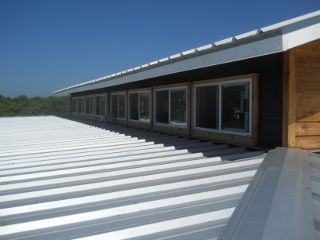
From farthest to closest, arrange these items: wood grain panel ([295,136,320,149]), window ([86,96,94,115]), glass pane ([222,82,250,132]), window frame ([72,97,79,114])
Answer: window frame ([72,97,79,114]) < window ([86,96,94,115]) < glass pane ([222,82,250,132]) < wood grain panel ([295,136,320,149])

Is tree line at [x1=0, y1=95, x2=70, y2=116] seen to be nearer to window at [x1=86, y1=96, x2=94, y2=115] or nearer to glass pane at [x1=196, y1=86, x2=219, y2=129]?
window at [x1=86, y1=96, x2=94, y2=115]

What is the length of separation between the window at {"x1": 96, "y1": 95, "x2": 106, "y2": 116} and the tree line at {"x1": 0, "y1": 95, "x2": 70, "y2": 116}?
14241 millimetres

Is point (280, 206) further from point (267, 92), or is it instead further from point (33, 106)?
point (33, 106)

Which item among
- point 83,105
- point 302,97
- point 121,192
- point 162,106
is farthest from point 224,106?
point 83,105

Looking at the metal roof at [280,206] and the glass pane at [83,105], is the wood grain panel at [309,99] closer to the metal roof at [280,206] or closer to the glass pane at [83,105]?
the metal roof at [280,206]

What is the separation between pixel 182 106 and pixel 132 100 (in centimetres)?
292

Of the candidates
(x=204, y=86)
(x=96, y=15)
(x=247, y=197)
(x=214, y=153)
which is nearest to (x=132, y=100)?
(x=204, y=86)

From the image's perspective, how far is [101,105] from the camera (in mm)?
11594

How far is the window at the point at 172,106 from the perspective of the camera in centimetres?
590

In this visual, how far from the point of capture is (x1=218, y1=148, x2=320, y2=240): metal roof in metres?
1.48

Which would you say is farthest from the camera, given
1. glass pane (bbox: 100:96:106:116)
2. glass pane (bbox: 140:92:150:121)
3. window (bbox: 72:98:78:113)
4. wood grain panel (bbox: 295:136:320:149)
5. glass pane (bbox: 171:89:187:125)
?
window (bbox: 72:98:78:113)

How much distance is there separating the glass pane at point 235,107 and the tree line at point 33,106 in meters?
22.5

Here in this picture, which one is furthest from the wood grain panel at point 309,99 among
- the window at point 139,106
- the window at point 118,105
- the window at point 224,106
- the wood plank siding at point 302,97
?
the window at point 118,105

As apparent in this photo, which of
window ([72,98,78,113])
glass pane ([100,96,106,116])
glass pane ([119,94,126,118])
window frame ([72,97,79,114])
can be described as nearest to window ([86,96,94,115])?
glass pane ([100,96,106,116])
